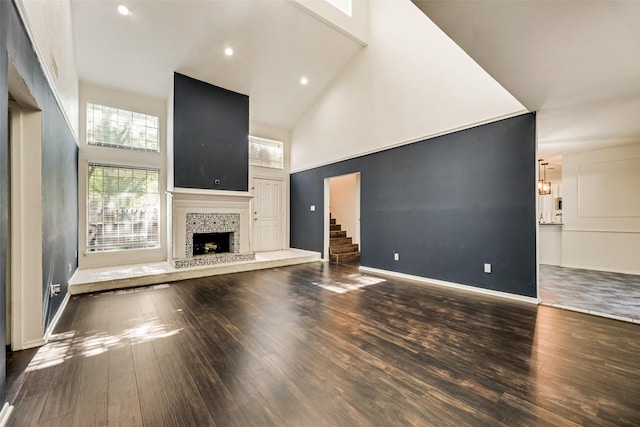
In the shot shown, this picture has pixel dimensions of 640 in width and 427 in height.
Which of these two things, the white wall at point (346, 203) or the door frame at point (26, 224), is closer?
the door frame at point (26, 224)

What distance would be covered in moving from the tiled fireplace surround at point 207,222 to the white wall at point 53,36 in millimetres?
2193

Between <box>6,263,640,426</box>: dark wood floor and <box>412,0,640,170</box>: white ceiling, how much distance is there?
2404mm

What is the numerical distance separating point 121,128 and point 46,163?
3.46m

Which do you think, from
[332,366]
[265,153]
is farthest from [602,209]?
[265,153]

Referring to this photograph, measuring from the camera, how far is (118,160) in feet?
17.3

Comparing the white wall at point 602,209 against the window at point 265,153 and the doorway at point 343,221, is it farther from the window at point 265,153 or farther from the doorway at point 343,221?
the window at point 265,153

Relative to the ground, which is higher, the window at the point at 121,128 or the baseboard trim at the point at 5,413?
the window at the point at 121,128

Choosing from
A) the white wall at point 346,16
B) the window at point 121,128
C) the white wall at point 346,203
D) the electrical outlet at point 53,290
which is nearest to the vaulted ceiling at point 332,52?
the white wall at point 346,16

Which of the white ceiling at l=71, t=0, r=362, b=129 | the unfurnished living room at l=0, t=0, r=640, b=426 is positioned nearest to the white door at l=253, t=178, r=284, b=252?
the unfurnished living room at l=0, t=0, r=640, b=426

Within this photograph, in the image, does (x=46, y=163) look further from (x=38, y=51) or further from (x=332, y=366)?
(x=332, y=366)

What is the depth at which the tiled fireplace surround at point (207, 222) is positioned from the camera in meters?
5.02

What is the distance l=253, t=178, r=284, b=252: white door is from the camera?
23.2ft

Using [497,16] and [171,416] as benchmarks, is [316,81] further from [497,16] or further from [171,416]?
[171,416]

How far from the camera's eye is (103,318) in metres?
2.93
